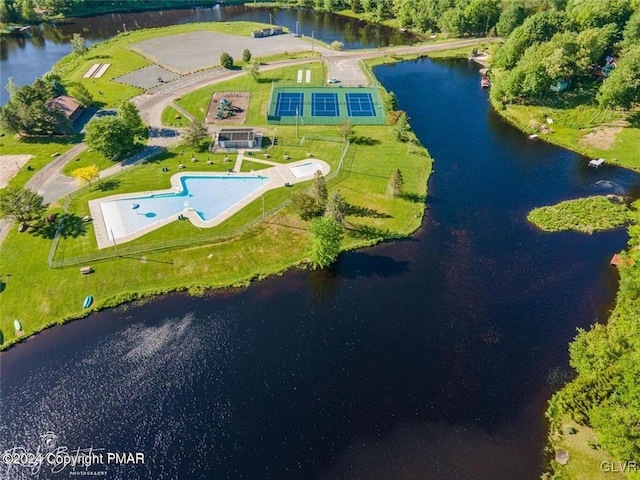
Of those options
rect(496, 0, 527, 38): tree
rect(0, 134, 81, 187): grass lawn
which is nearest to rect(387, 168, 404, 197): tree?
rect(0, 134, 81, 187): grass lawn

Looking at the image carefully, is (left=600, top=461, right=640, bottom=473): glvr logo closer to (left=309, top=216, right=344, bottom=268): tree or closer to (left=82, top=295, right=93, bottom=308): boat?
(left=309, top=216, right=344, bottom=268): tree

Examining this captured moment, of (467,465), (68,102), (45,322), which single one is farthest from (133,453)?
(68,102)

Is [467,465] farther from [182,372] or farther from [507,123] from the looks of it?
[507,123]

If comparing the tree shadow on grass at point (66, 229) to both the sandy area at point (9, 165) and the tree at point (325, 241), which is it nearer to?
the sandy area at point (9, 165)

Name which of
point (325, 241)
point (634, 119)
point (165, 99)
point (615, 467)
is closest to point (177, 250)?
point (325, 241)

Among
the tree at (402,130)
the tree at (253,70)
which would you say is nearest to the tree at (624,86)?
the tree at (402,130)

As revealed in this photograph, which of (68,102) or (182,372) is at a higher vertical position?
(68,102)
